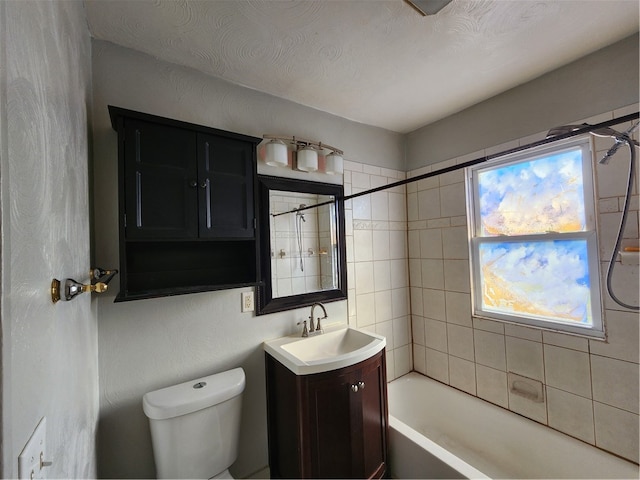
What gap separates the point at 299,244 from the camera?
6.07ft

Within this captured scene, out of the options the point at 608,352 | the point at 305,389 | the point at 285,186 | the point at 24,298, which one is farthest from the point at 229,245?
the point at 608,352

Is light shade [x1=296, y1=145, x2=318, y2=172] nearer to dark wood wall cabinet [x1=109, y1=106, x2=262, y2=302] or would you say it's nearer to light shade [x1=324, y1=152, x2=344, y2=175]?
light shade [x1=324, y1=152, x2=344, y2=175]

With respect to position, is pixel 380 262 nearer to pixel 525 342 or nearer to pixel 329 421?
pixel 525 342

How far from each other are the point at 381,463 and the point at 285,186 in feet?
5.73

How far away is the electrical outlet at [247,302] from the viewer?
5.20 ft

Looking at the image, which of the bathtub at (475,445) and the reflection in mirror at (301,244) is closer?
the bathtub at (475,445)

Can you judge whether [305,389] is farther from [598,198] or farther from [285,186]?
[598,198]

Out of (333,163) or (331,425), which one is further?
(333,163)

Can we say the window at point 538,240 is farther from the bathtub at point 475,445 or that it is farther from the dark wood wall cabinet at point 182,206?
the dark wood wall cabinet at point 182,206

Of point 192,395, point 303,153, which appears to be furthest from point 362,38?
point 192,395

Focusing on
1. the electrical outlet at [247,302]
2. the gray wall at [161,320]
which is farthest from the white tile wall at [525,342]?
the electrical outlet at [247,302]

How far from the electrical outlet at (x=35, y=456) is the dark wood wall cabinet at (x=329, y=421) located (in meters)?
0.94

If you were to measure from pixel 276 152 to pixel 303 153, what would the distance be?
0.68 ft

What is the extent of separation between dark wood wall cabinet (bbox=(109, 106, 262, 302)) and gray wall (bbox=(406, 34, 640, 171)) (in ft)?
5.24
